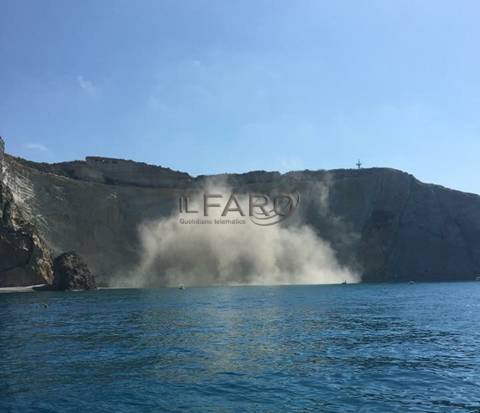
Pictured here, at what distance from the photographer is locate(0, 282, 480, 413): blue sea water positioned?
1512 centimetres

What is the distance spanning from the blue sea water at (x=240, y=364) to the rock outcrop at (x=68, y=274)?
132 feet

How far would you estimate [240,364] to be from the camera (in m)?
20.2

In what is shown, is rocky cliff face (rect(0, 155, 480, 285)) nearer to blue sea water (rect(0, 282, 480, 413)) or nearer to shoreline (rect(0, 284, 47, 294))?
shoreline (rect(0, 284, 47, 294))

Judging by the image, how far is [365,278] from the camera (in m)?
111

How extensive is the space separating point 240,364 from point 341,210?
3837 inches

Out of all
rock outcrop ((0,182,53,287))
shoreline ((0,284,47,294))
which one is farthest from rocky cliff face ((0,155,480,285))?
shoreline ((0,284,47,294))

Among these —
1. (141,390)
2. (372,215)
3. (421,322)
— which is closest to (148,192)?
(372,215)

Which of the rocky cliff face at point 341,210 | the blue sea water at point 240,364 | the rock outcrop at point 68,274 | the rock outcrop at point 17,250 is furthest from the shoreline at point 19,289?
the blue sea water at point 240,364

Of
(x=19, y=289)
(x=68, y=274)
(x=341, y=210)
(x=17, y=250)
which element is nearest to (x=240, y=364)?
(x=19, y=289)

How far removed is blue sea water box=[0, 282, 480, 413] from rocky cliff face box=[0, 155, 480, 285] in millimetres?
64586

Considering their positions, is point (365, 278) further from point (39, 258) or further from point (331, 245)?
point (39, 258)

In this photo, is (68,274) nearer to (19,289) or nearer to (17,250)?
(19,289)

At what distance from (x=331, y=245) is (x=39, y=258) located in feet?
189

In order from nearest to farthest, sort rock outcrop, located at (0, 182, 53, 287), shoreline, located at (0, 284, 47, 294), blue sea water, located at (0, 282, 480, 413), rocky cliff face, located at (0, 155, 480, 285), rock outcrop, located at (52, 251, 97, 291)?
1. blue sea water, located at (0, 282, 480, 413)
2. shoreline, located at (0, 284, 47, 294)
3. rock outcrop, located at (0, 182, 53, 287)
4. rock outcrop, located at (52, 251, 97, 291)
5. rocky cliff face, located at (0, 155, 480, 285)
